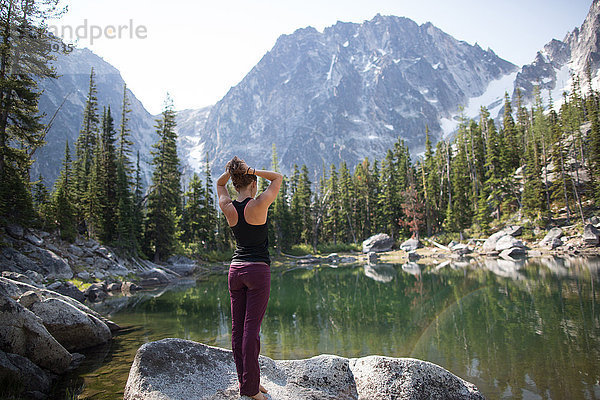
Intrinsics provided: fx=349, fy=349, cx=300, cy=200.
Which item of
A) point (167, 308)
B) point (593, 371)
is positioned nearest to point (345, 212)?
point (167, 308)

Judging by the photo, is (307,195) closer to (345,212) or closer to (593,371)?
(345,212)

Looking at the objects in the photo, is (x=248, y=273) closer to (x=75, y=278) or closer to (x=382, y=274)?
(x=75, y=278)

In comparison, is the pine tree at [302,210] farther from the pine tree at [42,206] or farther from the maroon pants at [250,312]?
the maroon pants at [250,312]

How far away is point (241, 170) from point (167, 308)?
13508 millimetres

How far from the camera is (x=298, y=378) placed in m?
3.87

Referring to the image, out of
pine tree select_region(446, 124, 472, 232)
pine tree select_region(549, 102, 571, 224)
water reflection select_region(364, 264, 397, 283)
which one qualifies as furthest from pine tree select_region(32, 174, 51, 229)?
pine tree select_region(549, 102, 571, 224)

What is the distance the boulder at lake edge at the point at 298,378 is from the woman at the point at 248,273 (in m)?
0.43

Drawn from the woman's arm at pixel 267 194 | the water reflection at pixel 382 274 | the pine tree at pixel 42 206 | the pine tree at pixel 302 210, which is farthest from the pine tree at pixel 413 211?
the woman's arm at pixel 267 194

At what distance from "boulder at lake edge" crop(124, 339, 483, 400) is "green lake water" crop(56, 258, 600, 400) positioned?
7.68ft

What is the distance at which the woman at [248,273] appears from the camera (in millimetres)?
3180

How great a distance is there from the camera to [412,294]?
52.8 ft

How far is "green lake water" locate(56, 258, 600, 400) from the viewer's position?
621cm

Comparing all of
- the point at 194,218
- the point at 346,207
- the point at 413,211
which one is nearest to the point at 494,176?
the point at 413,211

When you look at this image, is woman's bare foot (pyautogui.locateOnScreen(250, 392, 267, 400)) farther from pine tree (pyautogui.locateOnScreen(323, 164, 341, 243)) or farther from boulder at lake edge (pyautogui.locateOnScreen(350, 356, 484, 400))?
pine tree (pyautogui.locateOnScreen(323, 164, 341, 243))
